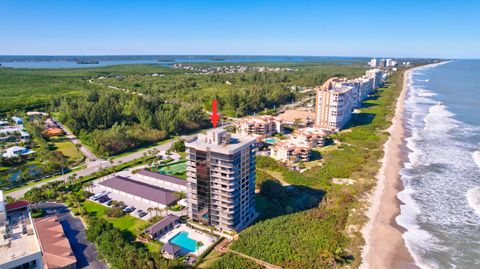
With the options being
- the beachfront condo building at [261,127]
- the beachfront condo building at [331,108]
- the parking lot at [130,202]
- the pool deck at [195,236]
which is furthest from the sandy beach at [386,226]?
the beachfront condo building at [261,127]

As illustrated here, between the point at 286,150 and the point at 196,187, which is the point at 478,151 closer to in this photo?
the point at 286,150

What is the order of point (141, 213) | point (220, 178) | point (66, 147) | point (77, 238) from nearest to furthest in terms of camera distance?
point (220, 178)
point (77, 238)
point (141, 213)
point (66, 147)

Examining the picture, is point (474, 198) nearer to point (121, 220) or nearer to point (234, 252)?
point (234, 252)

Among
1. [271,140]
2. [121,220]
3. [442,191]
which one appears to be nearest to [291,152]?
[271,140]

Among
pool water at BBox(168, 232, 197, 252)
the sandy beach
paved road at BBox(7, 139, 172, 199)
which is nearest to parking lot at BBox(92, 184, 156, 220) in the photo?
pool water at BBox(168, 232, 197, 252)

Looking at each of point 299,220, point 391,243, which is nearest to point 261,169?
point 299,220

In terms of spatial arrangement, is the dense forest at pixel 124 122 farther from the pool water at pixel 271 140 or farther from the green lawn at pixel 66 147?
the pool water at pixel 271 140
